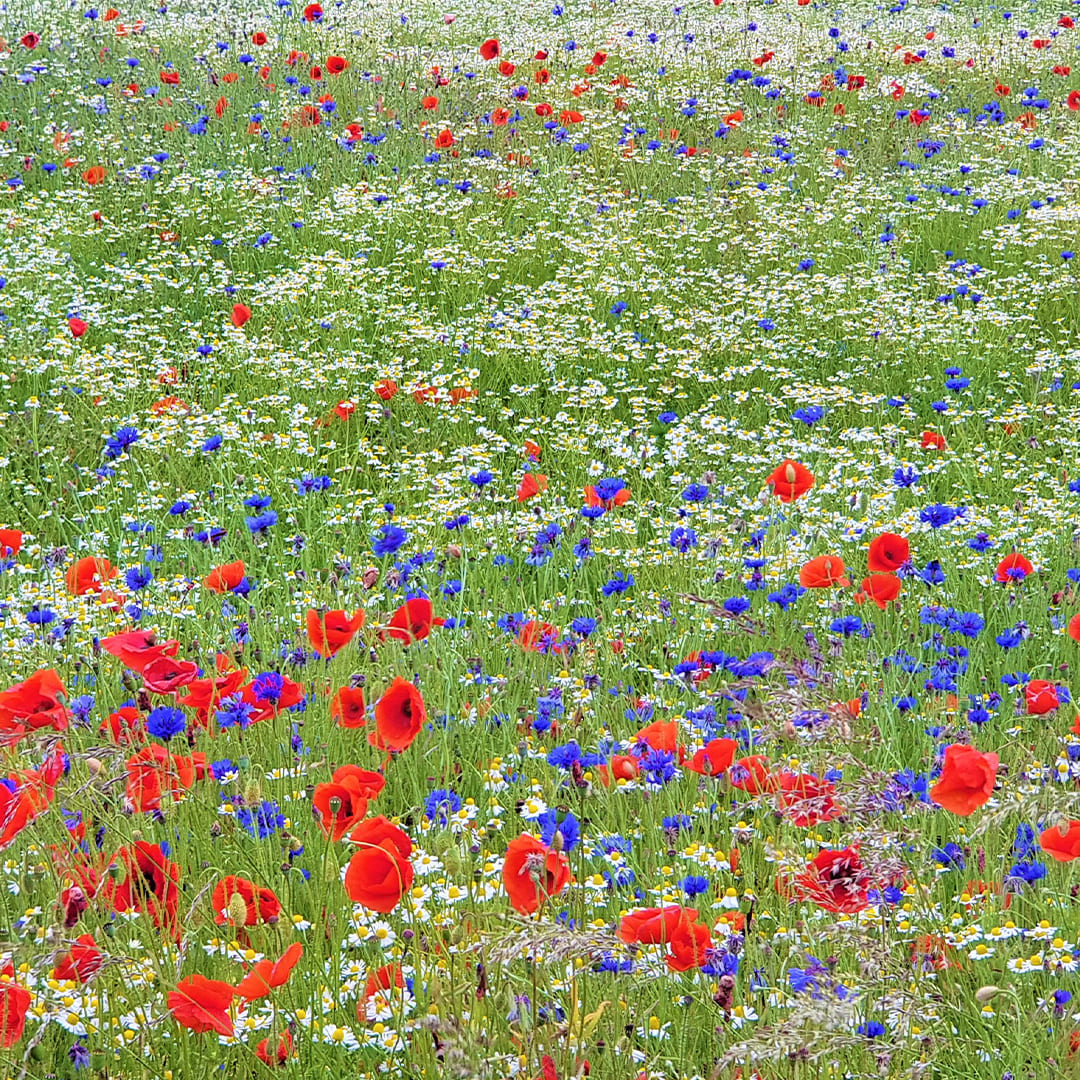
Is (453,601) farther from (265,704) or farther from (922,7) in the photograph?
(922,7)

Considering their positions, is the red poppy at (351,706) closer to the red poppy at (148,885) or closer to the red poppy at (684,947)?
the red poppy at (148,885)

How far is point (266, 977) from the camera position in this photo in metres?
1.56

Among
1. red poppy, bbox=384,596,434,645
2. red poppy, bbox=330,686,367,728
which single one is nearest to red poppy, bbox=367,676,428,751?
red poppy, bbox=330,686,367,728

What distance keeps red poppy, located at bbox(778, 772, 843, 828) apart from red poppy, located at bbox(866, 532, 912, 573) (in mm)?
553

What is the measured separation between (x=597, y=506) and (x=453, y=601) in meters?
0.49

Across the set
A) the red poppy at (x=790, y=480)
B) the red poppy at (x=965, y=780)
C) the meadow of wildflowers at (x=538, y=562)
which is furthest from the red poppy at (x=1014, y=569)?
the red poppy at (x=965, y=780)

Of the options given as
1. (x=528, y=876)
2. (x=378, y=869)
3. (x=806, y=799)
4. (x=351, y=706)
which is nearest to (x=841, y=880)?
(x=806, y=799)

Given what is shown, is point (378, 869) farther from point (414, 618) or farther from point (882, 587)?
point (882, 587)

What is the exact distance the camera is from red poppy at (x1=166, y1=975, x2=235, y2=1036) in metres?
1.41

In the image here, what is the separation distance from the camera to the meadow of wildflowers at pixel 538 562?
5.58 ft

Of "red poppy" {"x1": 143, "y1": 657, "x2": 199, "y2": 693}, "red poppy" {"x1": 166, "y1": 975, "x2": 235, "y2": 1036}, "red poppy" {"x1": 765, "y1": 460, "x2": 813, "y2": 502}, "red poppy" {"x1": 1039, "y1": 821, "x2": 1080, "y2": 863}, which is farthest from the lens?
"red poppy" {"x1": 765, "y1": 460, "x2": 813, "y2": 502}

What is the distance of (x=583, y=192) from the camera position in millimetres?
7332

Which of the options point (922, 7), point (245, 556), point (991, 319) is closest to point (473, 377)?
point (245, 556)

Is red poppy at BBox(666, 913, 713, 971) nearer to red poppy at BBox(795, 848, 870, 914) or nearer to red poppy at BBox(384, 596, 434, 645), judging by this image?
red poppy at BBox(795, 848, 870, 914)
